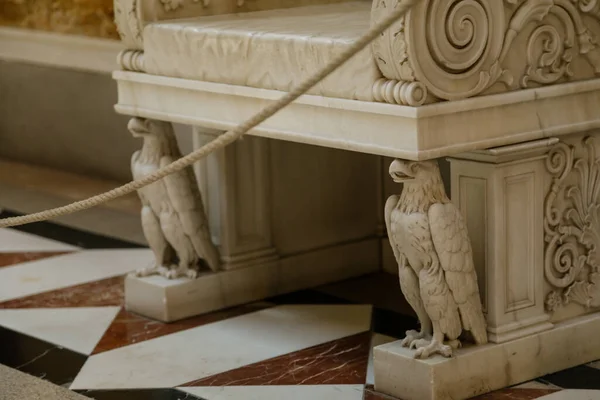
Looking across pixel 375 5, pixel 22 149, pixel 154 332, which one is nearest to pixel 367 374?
pixel 154 332

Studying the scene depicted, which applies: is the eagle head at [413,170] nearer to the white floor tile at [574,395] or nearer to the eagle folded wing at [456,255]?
the eagle folded wing at [456,255]

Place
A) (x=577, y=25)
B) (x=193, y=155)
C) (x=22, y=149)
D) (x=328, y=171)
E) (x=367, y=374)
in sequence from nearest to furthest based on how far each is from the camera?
(x=193, y=155), (x=577, y=25), (x=367, y=374), (x=328, y=171), (x=22, y=149)

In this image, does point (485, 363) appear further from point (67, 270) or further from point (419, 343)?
point (67, 270)

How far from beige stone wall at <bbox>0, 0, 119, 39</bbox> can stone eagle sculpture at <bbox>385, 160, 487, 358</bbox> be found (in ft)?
7.80

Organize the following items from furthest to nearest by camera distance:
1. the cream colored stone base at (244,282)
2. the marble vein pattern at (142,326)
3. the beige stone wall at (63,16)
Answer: the beige stone wall at (63,16) < the cream colored stone base at (244,282) < the marble vein pattern at (142,326)

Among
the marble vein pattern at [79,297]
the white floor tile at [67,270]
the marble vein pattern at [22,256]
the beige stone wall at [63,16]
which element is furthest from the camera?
the beige stone wall at [63,16]

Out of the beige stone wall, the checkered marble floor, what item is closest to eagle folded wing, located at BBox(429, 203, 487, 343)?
the checkered marble floor

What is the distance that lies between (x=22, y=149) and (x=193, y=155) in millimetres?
3281

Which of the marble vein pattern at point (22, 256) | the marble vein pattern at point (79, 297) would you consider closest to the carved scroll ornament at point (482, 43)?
the marble vein pattern at point (79, 297)

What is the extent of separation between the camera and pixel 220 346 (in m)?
2.86

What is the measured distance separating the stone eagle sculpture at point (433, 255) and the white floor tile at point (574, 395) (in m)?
0.20

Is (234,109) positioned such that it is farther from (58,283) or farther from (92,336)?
(58,283)

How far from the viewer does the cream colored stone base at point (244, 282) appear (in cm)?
307

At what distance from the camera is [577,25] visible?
247cm
